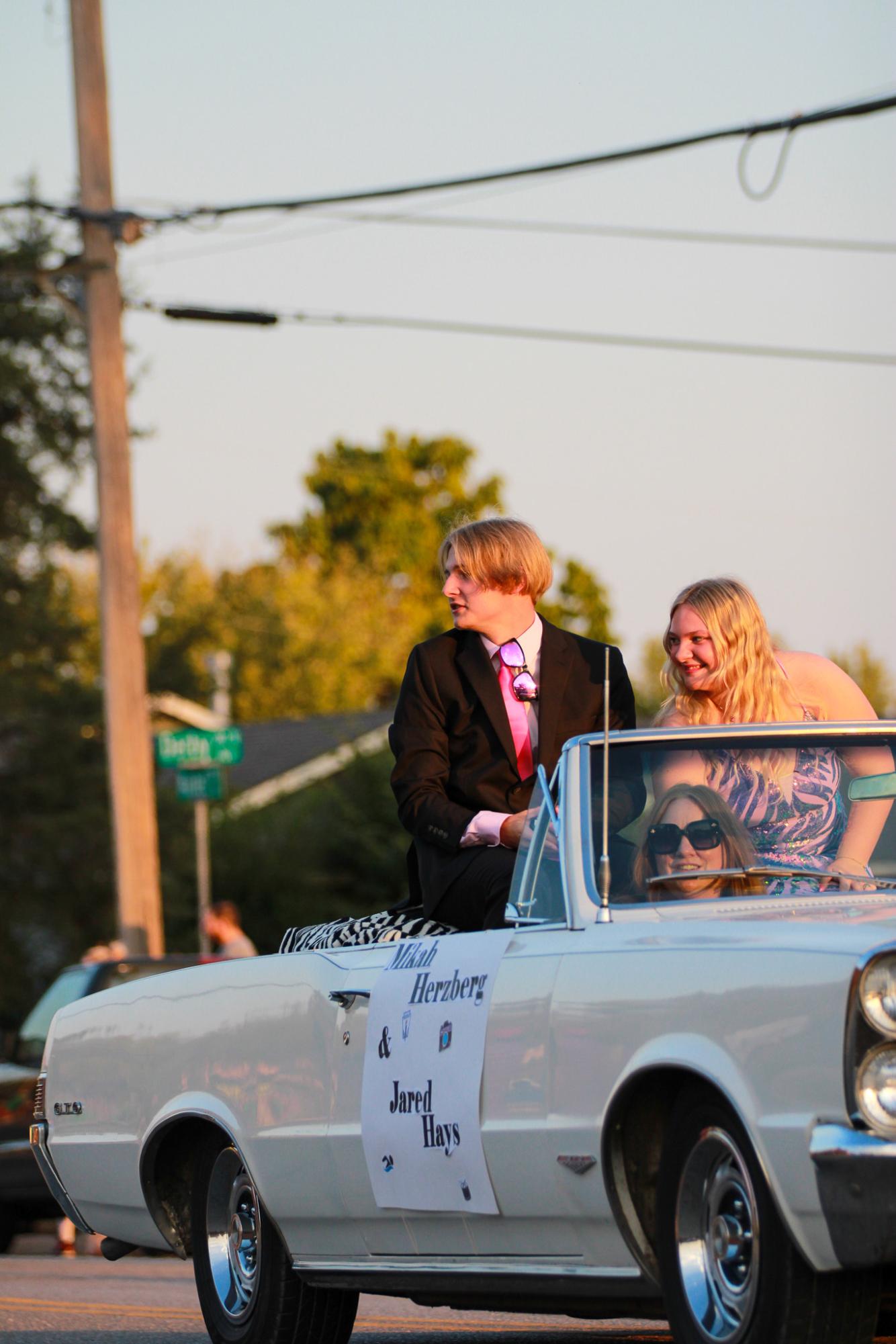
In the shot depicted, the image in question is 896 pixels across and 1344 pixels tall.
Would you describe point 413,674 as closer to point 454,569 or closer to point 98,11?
point 454,569

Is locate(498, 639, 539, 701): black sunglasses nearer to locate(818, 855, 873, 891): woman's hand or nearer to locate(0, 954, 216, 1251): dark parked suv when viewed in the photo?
locate(818, 855, 873, 891): woman's hand

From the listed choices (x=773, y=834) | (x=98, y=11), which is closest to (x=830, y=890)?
(x=773, y=834)

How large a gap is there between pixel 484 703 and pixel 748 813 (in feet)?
3.60

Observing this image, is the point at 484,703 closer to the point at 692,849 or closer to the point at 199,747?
the point at 692,849

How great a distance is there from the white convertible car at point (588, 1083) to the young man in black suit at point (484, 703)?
0.35 metres

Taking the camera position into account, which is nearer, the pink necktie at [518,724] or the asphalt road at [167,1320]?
the pink necktie at [518,724]

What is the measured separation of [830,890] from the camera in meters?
5.30

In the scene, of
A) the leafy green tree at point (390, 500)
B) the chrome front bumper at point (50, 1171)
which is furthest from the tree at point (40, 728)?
the leafy green tree at point (390, 500)

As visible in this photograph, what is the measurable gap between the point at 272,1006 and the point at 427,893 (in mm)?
552

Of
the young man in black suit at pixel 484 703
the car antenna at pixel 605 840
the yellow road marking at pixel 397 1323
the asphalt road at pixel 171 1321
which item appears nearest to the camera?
the car antenna at pixel 605 840

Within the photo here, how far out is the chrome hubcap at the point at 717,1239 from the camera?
4574mm

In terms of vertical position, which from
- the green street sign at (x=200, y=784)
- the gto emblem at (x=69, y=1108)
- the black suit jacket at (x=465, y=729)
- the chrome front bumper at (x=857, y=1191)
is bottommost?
the gto emblem at (x=69, y=1108)

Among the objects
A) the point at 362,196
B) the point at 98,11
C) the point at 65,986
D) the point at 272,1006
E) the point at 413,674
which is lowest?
the point at 65,986

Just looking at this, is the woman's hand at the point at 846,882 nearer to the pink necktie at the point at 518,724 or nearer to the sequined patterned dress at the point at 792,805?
the sequined patterned dress at the point at 792,805
